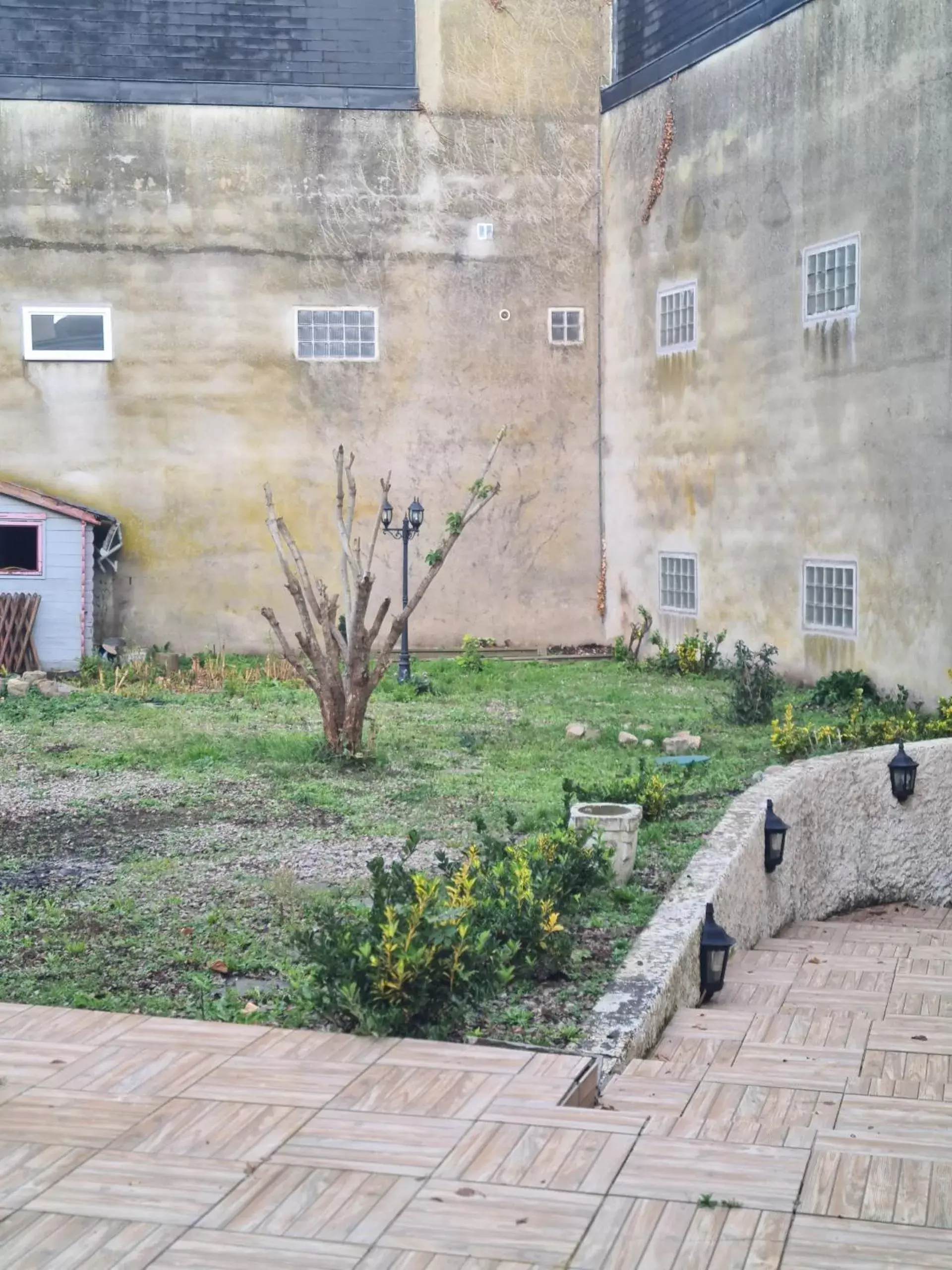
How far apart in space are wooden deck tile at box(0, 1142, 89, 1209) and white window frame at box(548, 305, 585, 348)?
15.9m

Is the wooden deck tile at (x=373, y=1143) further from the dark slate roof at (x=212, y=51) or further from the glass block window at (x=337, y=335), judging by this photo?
the dark slate roof at (x=212, y=51)

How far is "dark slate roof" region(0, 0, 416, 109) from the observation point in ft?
58.1

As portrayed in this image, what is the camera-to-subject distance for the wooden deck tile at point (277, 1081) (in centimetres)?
432

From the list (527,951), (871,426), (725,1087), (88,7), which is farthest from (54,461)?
(725,1087)

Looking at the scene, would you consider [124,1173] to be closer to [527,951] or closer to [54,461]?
[527,951]

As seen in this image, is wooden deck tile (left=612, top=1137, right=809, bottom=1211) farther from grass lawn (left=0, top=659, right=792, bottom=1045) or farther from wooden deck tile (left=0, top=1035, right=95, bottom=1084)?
wooden deck tile (left=0, top=1035, right=95, bottom=1084)

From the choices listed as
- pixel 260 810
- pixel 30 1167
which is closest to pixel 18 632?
pixel 260 810

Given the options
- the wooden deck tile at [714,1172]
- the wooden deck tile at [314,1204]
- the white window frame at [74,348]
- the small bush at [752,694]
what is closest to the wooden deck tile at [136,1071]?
the wooden deck tile at [314,1204]

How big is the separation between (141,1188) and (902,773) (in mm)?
7354

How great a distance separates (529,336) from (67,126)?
6308 millimetres

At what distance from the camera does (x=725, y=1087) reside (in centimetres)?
471

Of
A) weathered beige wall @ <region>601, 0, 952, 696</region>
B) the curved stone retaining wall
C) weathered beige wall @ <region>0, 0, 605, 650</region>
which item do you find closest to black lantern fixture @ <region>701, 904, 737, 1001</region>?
the curved stone retaining wall

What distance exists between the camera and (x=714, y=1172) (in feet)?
12.6

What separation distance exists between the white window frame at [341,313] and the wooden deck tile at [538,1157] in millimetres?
15083
